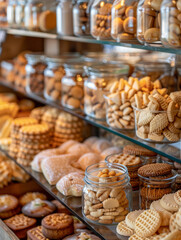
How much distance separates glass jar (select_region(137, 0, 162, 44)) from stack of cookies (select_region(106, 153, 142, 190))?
1.43 ft

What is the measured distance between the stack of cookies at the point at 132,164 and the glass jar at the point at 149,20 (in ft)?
1.43

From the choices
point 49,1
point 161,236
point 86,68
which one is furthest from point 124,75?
point 161,236

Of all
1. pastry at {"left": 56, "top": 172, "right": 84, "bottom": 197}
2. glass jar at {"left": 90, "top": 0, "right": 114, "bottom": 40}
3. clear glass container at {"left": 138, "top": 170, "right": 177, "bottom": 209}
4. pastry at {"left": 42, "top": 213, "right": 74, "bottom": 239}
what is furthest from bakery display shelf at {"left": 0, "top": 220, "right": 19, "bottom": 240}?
glass jar at {"left": 90, "top": 0, "right": 114, "bottom": 40}

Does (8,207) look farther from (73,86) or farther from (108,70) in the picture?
(108,70)

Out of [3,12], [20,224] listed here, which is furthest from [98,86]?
[3,12]

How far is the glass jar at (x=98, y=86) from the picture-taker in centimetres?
156

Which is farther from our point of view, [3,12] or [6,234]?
[3,12]

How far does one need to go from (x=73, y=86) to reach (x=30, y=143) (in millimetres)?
355

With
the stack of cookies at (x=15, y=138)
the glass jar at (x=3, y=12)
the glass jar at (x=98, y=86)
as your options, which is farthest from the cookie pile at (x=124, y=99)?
the glass jar at (x=3, y=12)

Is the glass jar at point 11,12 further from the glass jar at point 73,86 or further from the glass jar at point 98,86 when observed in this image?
the glass jar at point 98,86

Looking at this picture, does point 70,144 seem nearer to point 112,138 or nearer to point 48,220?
point 112,138

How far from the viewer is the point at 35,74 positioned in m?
2.13

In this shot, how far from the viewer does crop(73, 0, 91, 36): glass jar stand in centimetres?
155

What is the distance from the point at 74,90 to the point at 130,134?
18.9 inches
